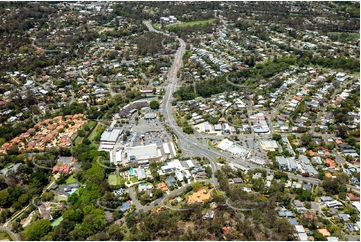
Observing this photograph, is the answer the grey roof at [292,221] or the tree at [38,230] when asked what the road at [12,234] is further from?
the grey roof at [292,221]

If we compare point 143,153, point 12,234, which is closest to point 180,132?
point 143,153

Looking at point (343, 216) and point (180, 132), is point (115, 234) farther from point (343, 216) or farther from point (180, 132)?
point (343, 216)

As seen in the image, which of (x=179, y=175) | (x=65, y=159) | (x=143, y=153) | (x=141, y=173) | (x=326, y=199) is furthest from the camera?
(x=65, y=159)

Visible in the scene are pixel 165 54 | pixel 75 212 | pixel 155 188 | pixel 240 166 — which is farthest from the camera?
pixel 165 54

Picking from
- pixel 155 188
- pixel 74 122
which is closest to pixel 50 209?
pixel 155 188

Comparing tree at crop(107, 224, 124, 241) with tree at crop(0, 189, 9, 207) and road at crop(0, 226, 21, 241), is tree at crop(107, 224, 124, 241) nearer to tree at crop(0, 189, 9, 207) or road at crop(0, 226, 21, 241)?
road at crop(0, 226, 21, 241)

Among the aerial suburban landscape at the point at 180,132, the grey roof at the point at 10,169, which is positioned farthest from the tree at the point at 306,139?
the grey roof at the point at 10,169

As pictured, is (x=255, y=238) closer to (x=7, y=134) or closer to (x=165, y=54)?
(x=7, y=134)
